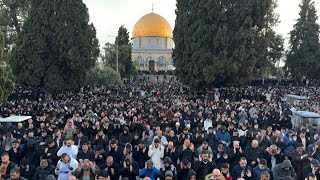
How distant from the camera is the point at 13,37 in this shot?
37469 millimetres

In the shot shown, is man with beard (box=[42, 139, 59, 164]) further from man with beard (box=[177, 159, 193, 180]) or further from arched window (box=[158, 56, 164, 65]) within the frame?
arched window (box=[158, 56, 164, 65])

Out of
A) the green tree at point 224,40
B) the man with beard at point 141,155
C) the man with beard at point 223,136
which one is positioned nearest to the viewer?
the man with beard at point 141,155

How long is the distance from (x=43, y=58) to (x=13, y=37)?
22.4 feet

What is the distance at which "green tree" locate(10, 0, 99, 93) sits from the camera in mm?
31688

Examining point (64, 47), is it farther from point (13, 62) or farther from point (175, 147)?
point (175, 147)

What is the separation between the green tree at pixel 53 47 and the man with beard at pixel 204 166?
78.7ft

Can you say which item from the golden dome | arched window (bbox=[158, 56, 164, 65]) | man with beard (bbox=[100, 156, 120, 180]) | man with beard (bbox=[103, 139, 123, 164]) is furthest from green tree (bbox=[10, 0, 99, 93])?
arched window (bbox=[158, 56, 164, 65])

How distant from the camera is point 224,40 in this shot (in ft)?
103

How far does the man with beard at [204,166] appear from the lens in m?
8.65

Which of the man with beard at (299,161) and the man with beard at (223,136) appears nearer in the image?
the man with beard at (299,161)

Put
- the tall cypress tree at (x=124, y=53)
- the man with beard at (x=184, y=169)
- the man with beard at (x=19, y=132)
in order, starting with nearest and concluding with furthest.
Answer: the man with beard at (x=184, y=169), the man with beard at (x=19, y=132), the tall cypress tree at (x=124, y=53)

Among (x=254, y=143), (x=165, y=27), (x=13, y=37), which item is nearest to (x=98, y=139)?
(x=254, y=143)

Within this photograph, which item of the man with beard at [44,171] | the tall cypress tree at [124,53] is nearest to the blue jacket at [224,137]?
the man with beard at [44,171]

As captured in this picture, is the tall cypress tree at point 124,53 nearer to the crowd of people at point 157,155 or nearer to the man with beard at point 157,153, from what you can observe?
the crowd of people at point 157,155
